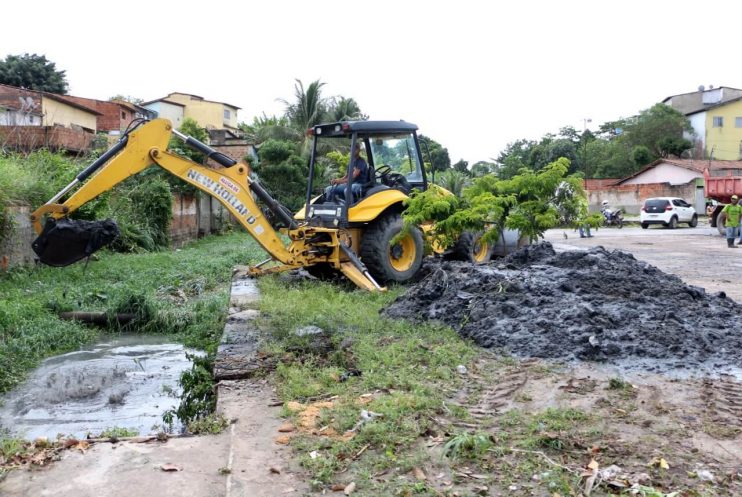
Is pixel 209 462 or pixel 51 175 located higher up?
pixel 51 175

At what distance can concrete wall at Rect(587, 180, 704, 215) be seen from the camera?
42875mm

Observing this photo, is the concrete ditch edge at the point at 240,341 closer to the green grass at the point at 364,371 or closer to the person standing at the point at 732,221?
the green grass at the point at 364,371

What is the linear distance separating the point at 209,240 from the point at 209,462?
19503mm

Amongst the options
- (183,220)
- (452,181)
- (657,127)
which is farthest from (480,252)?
(657,127)

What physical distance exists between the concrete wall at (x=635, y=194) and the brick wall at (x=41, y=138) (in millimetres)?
31280

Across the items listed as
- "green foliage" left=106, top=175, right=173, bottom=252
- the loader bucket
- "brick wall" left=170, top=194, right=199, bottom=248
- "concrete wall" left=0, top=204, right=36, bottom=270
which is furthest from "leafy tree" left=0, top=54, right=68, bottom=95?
the loader bucket

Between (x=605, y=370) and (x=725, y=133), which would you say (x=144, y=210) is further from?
(x=725, y=133)

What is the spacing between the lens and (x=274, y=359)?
6.06 m

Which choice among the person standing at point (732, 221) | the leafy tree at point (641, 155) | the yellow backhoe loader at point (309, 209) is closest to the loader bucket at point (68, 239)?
the yellow backhoe loader at point (309, 209)

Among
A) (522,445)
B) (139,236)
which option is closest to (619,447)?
(522,445)

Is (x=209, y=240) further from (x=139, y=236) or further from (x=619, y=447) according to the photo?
(x=619, y=447)

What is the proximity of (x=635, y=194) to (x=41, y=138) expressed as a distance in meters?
36.2

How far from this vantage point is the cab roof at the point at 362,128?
33.4ft

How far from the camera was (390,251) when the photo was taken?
1039cm
